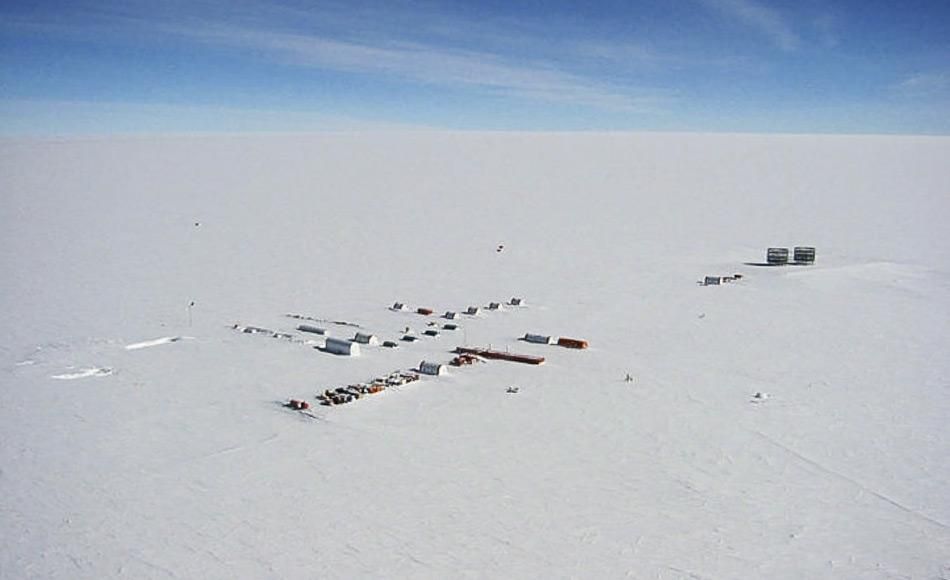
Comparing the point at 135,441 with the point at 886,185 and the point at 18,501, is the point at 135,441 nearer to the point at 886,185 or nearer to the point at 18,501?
the point at 18,501

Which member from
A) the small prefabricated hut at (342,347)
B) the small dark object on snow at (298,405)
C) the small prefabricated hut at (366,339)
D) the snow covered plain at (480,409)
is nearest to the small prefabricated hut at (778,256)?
the snow covered plain at (480,409)

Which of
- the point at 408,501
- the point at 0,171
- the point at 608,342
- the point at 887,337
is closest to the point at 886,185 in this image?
the point at 887,337

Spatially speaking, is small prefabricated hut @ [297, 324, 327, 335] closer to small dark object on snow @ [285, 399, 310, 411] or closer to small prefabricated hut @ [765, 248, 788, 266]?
small dark object on snow @ [285, 399, 310, 411]

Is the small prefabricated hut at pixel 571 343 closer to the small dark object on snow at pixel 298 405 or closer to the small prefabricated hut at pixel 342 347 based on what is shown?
the small prefabricated hut at pixel 342 347

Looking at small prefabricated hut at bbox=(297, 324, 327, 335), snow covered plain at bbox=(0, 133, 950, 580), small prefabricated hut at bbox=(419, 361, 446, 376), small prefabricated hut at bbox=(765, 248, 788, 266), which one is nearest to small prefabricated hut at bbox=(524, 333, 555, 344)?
snow covered plain at bbox=(0, 133, 950, 580)

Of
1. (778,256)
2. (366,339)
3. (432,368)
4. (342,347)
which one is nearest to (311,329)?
(366,339)

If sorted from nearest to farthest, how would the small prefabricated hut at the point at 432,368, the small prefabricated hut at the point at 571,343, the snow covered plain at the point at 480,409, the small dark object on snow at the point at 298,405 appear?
1. the snow covered plain at the point at 480,409
2. the small dark object on snow at the point at 298,405
3. the small prefabricated hut at the point at 432,368
4. the small prefabricated hut at the point at 571,343
